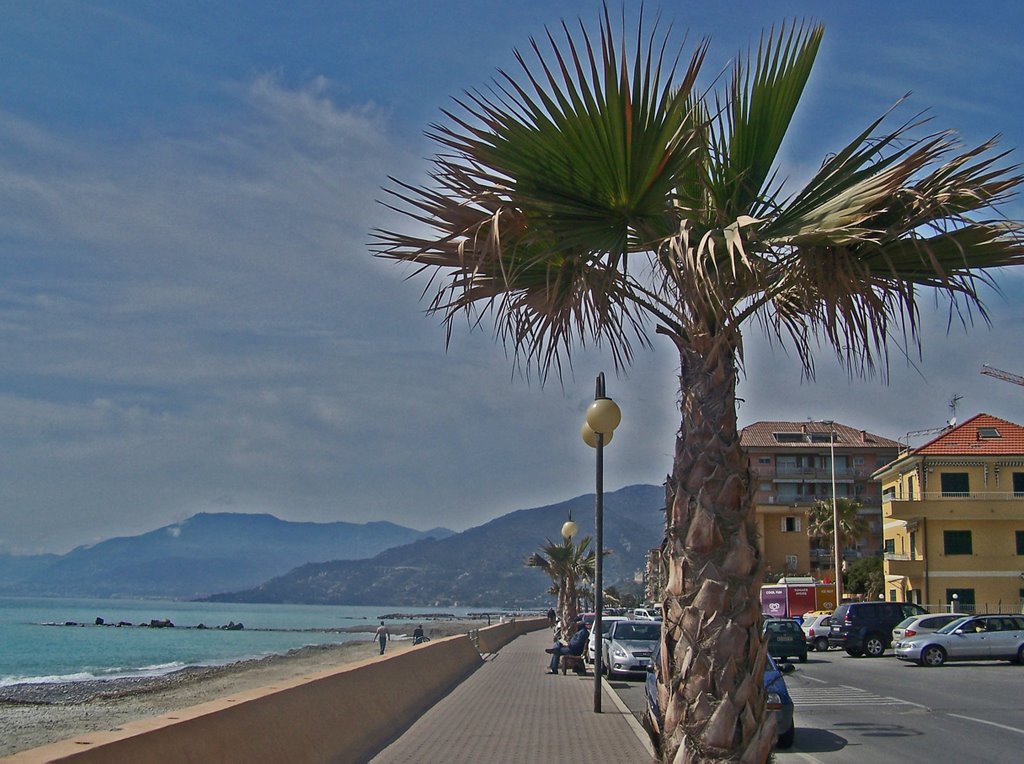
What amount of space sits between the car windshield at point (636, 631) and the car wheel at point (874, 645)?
47.8 feet

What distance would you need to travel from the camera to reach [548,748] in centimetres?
1245

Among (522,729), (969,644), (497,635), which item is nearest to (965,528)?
(969,644)

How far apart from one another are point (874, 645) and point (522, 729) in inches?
1019

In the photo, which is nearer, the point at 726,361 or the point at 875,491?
the point at 726,361

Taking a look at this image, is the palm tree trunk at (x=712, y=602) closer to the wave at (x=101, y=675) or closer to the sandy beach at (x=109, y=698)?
the sandy beach at (x=109, y=698)

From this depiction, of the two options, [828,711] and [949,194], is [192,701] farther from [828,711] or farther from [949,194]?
[949,194]

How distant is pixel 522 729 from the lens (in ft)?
47.1

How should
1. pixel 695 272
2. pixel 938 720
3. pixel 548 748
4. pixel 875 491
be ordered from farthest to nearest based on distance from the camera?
pixel 875 491
pixel 938 720
pixel 548 748
pixel 695 272

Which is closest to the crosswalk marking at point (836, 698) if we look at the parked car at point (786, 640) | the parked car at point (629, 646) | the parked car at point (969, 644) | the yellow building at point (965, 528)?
the parked car at point (629, 646)

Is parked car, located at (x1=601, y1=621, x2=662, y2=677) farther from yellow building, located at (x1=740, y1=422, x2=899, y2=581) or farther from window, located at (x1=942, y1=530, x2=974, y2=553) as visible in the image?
yellow building, located at (x1=740, y1=422, x2=899, y2=581)

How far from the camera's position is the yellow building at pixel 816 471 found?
82.9m

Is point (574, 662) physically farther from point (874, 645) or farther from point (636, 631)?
point (874, 645)

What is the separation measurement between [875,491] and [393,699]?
275 ft

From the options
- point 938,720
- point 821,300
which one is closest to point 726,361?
point 821,300
